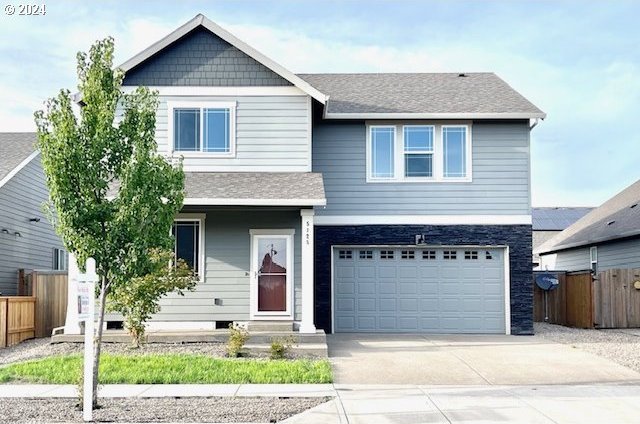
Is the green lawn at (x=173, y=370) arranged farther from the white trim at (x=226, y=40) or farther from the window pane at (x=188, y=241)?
the white trim at (x=226, y=40)

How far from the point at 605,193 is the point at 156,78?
33429 millimetres

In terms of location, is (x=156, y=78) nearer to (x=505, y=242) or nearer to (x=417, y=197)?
(x=417, y=197)

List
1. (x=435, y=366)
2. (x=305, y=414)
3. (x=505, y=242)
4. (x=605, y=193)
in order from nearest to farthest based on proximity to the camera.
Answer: (x=305, y=414) → (x=435, y=366) → (x=505, y=242) → (x=605, y=193)

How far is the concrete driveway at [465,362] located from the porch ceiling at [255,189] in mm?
3407

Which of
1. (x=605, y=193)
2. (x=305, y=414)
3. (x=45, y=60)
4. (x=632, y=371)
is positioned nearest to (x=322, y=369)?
(x=305, y=414)

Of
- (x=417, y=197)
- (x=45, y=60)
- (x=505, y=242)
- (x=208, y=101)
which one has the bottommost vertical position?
(x=505, y=242)

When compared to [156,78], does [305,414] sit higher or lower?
lower

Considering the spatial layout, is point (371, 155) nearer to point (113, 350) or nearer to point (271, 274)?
point (271, 274)

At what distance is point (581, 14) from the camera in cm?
1670

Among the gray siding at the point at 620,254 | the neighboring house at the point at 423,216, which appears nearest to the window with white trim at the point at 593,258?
the gray siding at the point at 620,254

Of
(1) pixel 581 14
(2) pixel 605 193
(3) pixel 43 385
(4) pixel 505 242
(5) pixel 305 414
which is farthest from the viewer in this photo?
(2) pixel 605 193

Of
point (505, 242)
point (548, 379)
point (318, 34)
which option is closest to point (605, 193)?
point (505, 242)

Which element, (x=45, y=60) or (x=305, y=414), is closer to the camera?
(x=305, y=414)

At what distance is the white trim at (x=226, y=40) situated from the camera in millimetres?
16594
